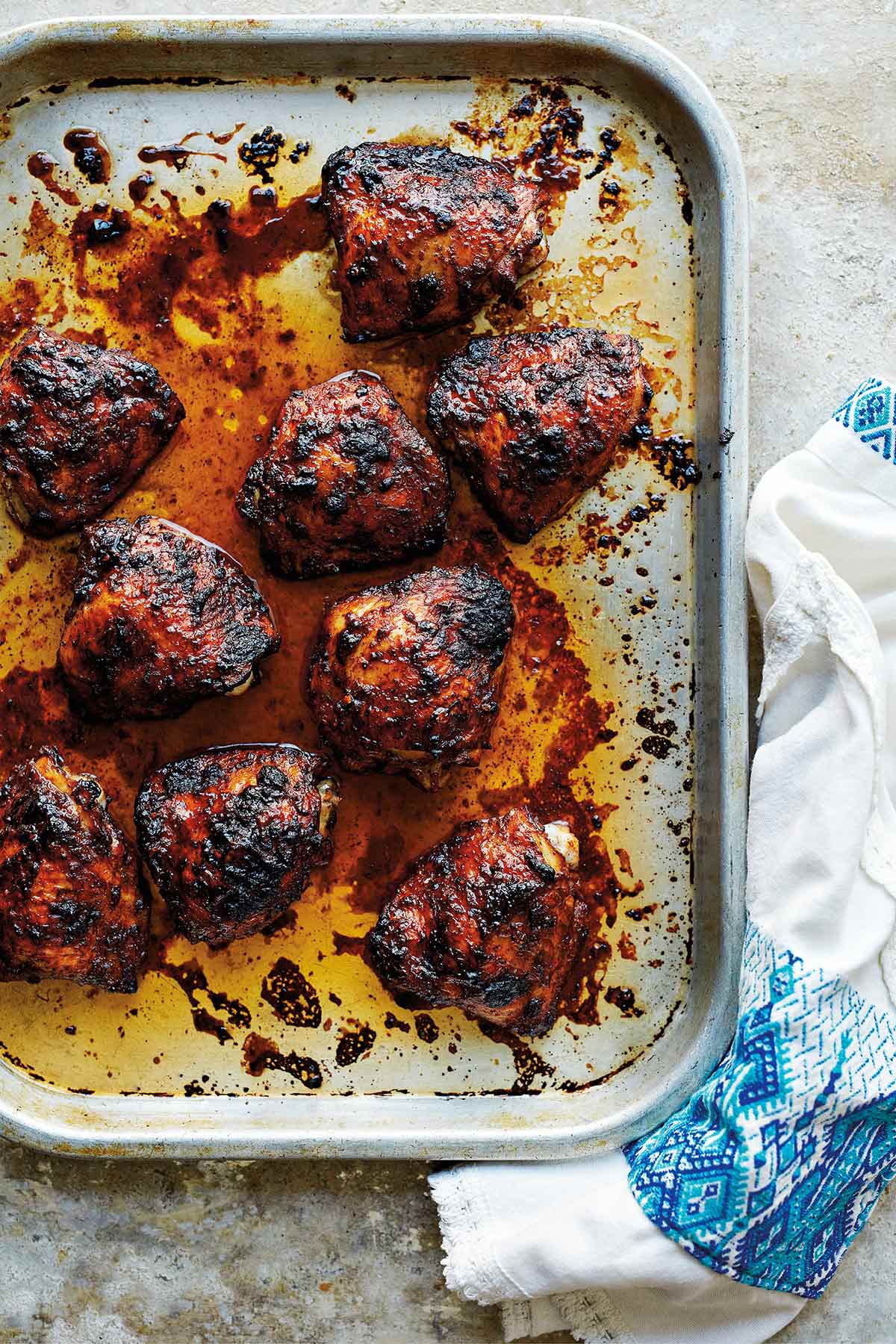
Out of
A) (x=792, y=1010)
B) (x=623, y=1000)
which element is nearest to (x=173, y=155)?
(x=623, y=1000)

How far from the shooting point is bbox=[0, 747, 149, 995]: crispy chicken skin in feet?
9.32

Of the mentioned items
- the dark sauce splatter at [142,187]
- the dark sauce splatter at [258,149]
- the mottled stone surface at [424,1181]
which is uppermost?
the dark sauce splatter at [258,149]

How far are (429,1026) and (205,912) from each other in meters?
0.75

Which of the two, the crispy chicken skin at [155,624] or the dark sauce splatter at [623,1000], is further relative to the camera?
the dark sauce splatter at [623,1000]

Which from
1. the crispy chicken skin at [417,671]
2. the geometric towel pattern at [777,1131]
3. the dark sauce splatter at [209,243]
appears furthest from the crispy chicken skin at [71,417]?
the geometric towel pattern at [777,1131]

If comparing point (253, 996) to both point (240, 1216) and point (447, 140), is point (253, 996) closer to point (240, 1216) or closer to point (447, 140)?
point (240, 1216)

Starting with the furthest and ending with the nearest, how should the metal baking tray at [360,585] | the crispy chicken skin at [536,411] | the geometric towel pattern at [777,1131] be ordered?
the metal baking tray at [360,585] → the crispy chicken skin at [536,411] → the geometric towel pattern at [777,1131]

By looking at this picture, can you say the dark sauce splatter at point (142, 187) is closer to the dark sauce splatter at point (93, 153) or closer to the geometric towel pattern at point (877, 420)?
the dark sauce splatter at point (93, 153)

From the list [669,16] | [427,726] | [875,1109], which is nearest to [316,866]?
[427,726]

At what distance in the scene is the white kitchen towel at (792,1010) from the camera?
278 cm

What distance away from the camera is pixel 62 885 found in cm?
285

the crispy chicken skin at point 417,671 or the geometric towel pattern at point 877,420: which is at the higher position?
the geometric towel pattern at point 877,420

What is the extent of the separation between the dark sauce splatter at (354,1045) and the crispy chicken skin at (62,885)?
64 cm

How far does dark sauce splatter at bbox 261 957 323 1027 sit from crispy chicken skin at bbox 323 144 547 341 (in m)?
1.90
